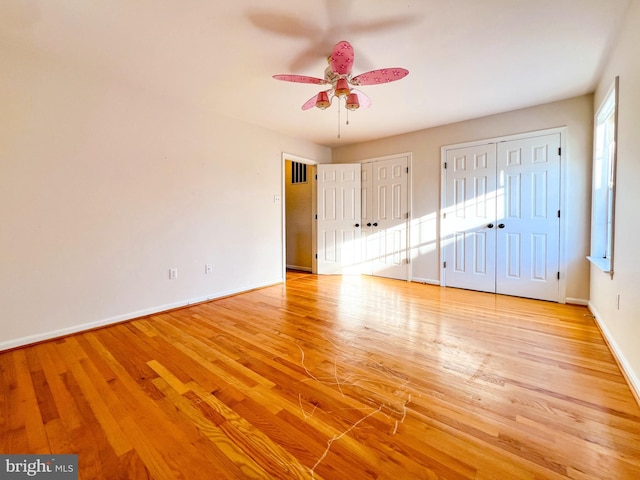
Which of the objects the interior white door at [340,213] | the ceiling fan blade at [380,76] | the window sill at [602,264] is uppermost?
the ceiling fan blade at [380,76]

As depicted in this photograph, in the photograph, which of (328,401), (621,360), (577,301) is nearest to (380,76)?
(328,401)

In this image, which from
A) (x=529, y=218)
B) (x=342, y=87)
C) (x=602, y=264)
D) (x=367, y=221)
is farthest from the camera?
(x=367, y=221)

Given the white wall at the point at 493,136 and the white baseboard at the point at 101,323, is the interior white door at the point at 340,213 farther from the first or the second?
the white baseboard at the point at 101,323

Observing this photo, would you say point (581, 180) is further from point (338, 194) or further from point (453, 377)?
point (338, 194)

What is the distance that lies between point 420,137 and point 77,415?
4811 millimetres

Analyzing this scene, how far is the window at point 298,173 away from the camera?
577cm

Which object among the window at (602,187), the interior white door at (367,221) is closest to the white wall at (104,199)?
the interior white door at (367,221)

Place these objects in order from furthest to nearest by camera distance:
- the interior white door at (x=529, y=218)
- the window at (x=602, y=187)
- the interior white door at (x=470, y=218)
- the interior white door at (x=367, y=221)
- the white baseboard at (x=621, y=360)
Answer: the interior white door at (x=367, y=221)
the interior white door at (x=470, y=218)
the interior white door at (x=529, y=218)
the window at (x=602, y=187)
the white baseboard at (x=621, y=360)

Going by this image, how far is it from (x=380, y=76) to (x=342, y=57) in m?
0.32

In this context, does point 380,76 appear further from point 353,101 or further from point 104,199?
point 104,199

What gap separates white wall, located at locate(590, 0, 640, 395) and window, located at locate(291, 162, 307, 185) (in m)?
4.43

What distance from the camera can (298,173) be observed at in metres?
5.86

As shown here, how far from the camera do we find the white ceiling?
1.82 meters

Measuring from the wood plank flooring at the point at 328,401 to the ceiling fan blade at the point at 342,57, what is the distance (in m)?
2.20
